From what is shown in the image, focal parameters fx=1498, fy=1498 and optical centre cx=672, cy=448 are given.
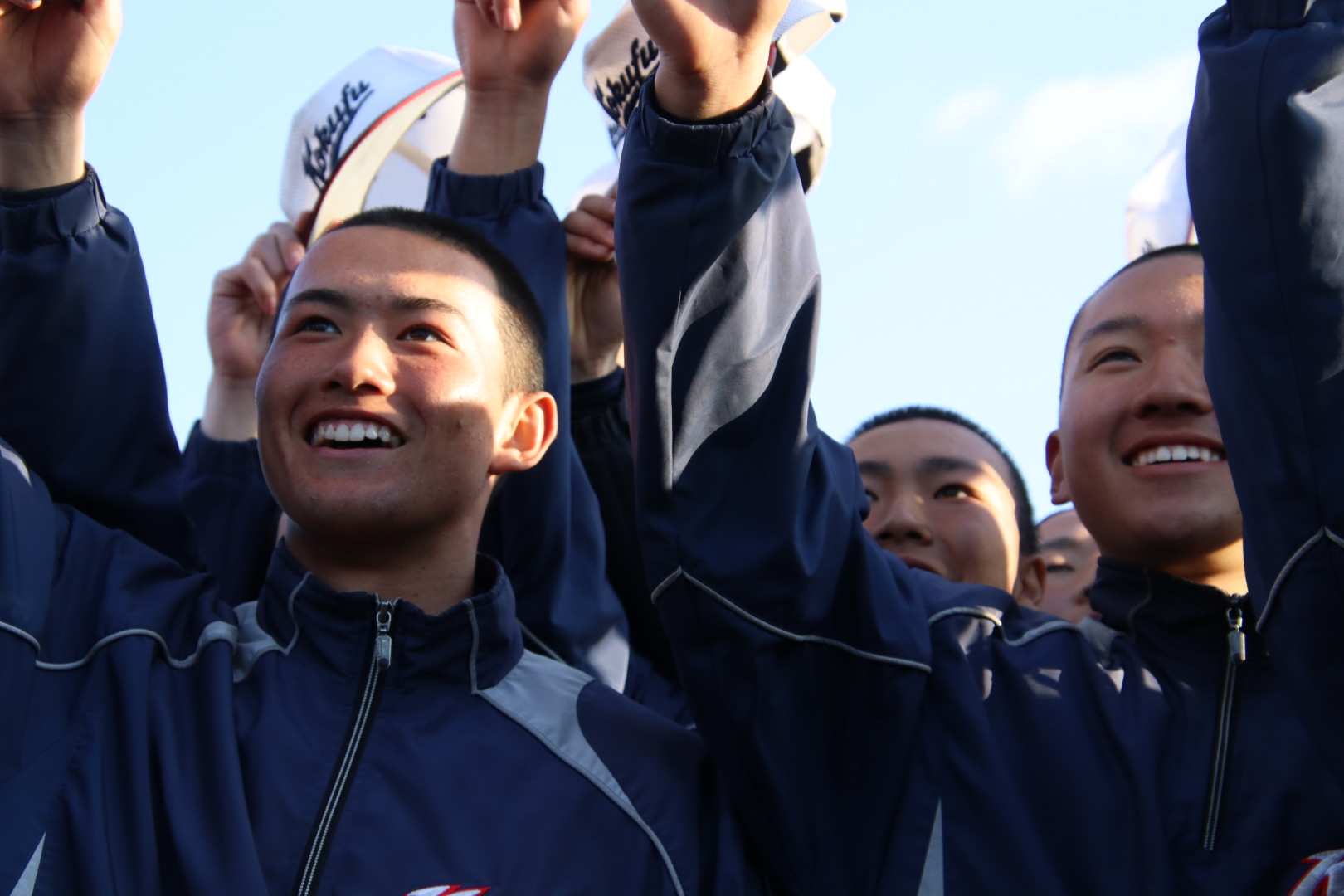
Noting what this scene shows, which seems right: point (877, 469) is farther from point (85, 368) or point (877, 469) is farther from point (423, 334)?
point (85, 368)

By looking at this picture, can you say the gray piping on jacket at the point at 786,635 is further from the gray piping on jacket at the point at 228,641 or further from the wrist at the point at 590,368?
the wrist at the point at 590,368

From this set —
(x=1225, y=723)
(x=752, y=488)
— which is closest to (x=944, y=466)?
(x=1225, y=723)

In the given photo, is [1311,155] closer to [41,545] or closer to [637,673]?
[637,673]

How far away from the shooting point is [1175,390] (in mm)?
2375

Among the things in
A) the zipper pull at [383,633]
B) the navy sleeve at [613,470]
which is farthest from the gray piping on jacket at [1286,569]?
the navy sleeve at [613,470]

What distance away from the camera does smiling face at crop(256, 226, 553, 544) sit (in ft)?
7.25

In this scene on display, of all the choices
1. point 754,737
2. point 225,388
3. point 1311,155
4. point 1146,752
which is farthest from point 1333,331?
point 225,388

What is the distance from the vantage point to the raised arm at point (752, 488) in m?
1.79

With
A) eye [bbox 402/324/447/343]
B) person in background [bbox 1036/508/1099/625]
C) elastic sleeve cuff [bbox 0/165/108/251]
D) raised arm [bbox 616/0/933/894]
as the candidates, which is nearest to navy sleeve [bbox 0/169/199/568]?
elastic sleeve cuff [bbox 0/165/108/251]

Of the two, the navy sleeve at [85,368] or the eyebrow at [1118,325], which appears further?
the eyebrow at [1118,325]

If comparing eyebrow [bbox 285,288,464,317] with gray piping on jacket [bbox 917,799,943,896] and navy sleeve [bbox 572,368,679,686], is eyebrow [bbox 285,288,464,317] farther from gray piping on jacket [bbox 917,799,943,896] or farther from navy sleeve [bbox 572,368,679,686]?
gray piping on jacket [bbox 917,799,943,896]

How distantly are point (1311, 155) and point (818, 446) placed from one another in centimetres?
69

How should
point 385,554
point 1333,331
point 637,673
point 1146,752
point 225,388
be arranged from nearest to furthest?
point 1333,331 < point 1146,752 < point 385,554 < point 637,673 < point 225,388

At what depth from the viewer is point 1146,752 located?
79.4 inches
